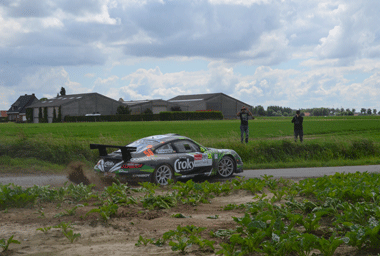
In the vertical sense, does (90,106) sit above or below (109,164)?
above

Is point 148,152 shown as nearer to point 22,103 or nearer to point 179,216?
point 179,216

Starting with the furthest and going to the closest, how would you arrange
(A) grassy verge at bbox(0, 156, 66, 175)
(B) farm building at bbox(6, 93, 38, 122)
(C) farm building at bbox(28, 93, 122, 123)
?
(B) farm building at bbox(6, 93, 38, 122) → (C) farm building at bbox(28, 93, 122, 123) → (A) grassy verge at bbox(0, 156, 66, 175)

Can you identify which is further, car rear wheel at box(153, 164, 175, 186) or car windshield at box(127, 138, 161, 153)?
car windshield at box(127, 138, 161, 153)

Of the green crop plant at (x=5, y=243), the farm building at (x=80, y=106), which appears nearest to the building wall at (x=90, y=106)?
the farm building at (x=80, y=106)

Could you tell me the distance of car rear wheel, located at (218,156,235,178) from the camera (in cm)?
1160

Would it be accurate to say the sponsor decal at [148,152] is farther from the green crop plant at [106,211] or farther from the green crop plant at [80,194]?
the green crop plant at [106,211]

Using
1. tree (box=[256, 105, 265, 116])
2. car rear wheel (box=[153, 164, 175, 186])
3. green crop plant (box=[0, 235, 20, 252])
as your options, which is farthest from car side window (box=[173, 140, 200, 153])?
tree (box=[256, 105, 265, 116])

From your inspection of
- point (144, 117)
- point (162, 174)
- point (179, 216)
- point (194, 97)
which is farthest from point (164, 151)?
point (194, 97)

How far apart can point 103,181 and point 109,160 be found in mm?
581

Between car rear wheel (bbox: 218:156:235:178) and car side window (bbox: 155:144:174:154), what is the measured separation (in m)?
1.99

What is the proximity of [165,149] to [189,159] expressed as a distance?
82 centimetres

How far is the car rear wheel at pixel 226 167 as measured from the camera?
1160 centimetres

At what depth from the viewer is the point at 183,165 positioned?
1039 cm

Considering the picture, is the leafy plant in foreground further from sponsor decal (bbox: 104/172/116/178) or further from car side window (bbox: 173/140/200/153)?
car side window (bbox: 173/140/200/153)
